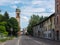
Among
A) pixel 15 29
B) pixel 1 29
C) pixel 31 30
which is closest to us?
pixel 1 29

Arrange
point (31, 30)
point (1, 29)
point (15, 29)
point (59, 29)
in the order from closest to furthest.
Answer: point (59, 29)
point (1, 29)
point (15, 29)
point (31, 30)

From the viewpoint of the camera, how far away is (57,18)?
66375 millimetres

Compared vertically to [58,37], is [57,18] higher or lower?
higher

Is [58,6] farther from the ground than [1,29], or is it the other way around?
[58,6]

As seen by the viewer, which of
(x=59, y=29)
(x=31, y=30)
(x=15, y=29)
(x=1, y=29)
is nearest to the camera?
(x=59, y=29)

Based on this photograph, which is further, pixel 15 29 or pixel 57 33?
pixel 15 29

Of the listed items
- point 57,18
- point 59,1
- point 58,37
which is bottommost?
point 58,37

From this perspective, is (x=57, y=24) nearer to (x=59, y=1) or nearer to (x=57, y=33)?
(x=57, y=33)

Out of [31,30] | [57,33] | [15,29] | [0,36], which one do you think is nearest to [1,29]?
[0,36]

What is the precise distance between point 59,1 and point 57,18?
16.7 ft

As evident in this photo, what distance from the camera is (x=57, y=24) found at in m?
66.8

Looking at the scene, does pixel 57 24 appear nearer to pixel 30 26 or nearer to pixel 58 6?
pixel 58 6

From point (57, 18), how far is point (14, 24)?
8374 cm

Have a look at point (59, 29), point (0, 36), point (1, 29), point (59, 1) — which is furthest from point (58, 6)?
point (1, 29)
